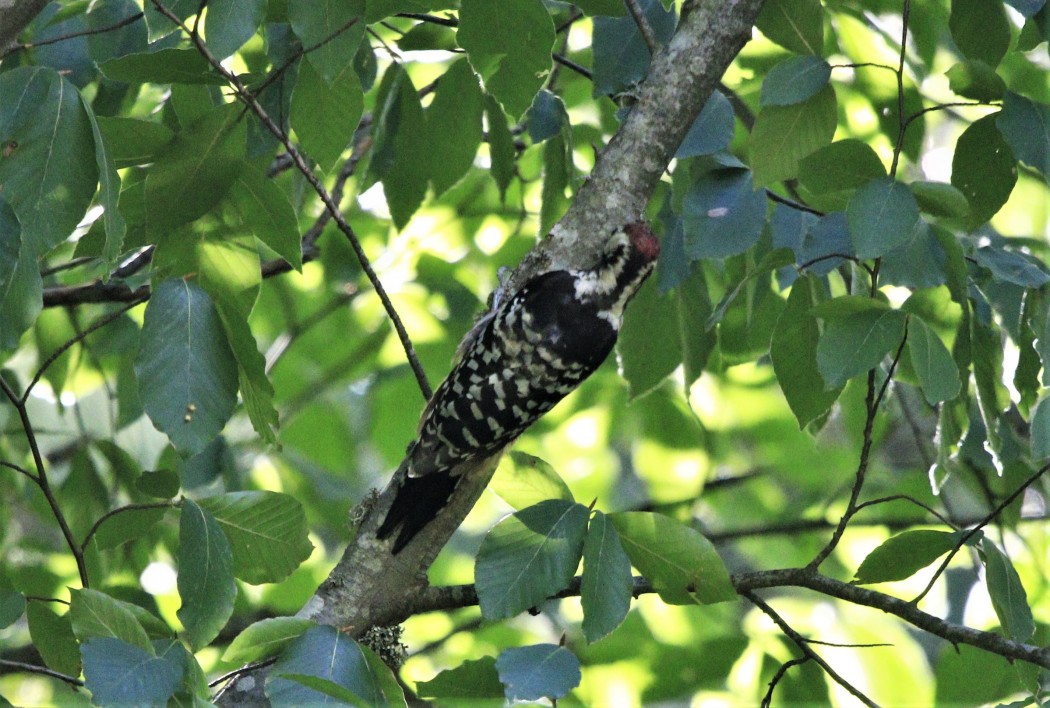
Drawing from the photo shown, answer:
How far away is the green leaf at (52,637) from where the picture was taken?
6.25 ft

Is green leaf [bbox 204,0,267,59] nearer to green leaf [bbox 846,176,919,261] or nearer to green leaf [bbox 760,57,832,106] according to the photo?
green leaf [bbox 760,57,832,106]

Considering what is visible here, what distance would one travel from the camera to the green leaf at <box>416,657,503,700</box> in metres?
1.71

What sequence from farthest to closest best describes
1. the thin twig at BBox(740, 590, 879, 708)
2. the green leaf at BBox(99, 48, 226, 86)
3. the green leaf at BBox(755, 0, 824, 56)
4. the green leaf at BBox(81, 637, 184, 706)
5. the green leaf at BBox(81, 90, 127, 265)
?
the green leaf at BBox(755, 0, 824, 56), the thin twig at BBox(740, 590, 879, 708), the green leaf at BBox(99, 48, 226, 86), the green leaf at BBox(81, 90, 127, 265), the green leaf at BBox(81, 637, 184, 706)

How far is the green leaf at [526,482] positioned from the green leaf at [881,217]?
694 mm

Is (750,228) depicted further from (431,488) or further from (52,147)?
(52,147)

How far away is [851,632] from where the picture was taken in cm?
342

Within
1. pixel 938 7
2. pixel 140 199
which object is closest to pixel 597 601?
pixel 140 199

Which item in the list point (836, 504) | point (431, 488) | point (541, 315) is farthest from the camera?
point (836, 504)

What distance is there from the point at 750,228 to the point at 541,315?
61 cm

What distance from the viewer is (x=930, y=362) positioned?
1.72 metres

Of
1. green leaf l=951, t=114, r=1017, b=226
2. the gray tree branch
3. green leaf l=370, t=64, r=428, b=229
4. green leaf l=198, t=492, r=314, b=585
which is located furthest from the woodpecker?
green leaf l=951, t=114, r=1017, b=226

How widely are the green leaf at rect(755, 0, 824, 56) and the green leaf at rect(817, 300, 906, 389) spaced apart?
0.60 meters

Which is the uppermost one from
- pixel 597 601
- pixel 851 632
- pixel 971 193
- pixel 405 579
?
pixel 971 193

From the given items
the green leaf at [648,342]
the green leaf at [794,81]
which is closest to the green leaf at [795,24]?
the green leaf at [794,81]
